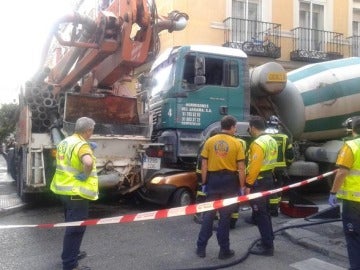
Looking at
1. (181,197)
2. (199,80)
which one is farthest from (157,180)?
(199,80)

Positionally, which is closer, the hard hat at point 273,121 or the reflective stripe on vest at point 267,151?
the reflective stripe on vest at point 267,151

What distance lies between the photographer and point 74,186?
15.8 ft

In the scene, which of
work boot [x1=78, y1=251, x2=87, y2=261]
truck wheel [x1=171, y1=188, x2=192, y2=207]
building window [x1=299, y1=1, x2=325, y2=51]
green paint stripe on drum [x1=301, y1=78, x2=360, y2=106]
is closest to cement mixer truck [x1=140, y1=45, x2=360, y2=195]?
green paint stripe on drum [x1=301, y1=78, x2=360, y2=106]

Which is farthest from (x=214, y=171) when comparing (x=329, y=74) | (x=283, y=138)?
(x=329, y=74)

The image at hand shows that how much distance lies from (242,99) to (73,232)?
15.7ft

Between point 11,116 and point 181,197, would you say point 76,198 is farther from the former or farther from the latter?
point 11,116

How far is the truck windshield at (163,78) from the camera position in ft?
27.7

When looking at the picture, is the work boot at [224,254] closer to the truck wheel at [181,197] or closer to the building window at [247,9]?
the truck wheel at [181,197]

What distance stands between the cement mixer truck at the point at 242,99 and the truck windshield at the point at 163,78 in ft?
0.06

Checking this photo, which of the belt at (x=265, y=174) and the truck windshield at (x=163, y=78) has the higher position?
the truck windshield at (x=163, y=78)

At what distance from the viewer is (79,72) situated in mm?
8156

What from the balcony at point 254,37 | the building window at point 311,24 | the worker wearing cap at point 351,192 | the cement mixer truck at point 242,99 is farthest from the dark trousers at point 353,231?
the building window at point 311,24

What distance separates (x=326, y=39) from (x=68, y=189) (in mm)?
16242

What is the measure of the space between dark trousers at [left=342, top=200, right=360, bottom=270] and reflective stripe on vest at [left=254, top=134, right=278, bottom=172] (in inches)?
55.8
